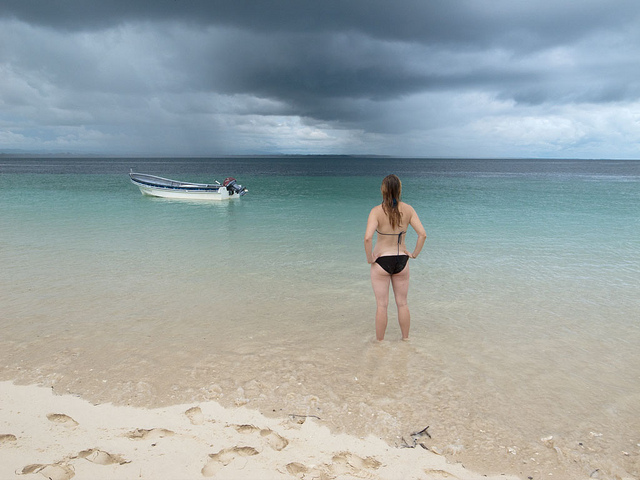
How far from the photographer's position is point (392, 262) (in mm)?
4938

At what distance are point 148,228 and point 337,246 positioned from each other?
25.5 ft

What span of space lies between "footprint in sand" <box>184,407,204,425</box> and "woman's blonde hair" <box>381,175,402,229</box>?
285 centimetres

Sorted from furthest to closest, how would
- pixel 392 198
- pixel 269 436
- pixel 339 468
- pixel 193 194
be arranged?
pixel 193 194 < pixel 392 198 < pixel 269 436 < pixel 339 468

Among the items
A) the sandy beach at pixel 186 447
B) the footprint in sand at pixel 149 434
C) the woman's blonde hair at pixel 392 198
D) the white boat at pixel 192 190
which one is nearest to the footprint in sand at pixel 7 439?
the sandy beach at pixel 186 447

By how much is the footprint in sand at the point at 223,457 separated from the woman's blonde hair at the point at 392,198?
281 centimetres

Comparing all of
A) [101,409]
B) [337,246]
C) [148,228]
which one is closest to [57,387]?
[101,409]

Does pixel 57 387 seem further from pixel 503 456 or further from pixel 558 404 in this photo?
pixel 558 404

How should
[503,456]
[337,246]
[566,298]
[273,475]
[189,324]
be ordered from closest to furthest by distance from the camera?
[273,475] < [503,456] < [189,324] < [566,298] < [337,246]

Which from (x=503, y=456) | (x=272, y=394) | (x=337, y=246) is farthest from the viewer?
(x=337, y=246)

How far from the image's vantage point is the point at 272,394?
4184 millimetres

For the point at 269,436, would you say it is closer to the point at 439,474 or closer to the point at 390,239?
the point at 439,474

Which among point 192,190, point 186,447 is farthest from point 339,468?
point 192,190

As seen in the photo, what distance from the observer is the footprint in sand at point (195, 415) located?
3724mm

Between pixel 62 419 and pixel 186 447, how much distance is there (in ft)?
4.23
